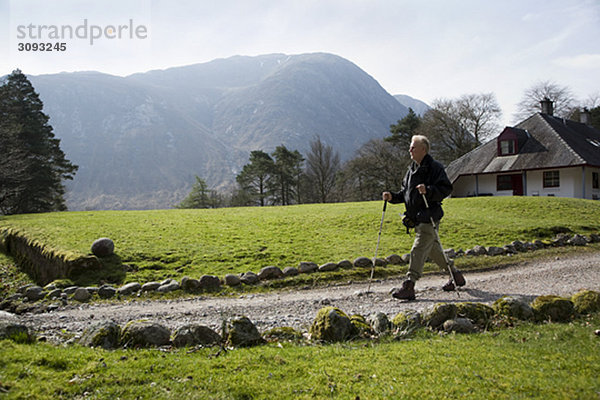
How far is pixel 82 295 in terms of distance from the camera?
28.1 ft

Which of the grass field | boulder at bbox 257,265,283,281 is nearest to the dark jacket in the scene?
the grass field

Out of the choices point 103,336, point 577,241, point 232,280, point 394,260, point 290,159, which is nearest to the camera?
point 103,336

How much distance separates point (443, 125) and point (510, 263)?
1897 inches

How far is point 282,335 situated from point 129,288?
559 cm

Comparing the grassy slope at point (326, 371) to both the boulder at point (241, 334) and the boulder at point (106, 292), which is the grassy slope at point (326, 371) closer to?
the boulder at point (241, 334)

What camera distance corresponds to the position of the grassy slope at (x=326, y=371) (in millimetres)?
3240

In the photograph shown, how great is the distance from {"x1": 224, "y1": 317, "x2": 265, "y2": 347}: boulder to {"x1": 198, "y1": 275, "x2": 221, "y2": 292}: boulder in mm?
4394

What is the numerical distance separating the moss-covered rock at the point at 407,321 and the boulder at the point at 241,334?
1.83 meters

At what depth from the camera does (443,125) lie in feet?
180

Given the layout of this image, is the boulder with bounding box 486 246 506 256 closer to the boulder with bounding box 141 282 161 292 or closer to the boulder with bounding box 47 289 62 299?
the boulder with bounding box 141 282 161 292

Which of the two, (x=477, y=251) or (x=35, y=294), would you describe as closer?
(x=35, y=294)

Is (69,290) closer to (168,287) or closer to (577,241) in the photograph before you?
(168,287)

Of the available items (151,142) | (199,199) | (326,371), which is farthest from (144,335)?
(151,142)

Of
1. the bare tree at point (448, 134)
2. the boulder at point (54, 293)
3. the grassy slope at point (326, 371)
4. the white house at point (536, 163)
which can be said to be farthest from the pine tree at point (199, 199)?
the grassy slope at point (326, 371)
